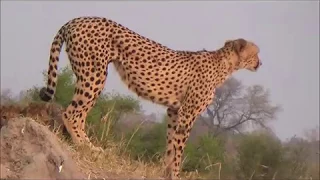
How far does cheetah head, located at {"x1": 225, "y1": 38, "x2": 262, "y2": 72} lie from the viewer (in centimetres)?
719

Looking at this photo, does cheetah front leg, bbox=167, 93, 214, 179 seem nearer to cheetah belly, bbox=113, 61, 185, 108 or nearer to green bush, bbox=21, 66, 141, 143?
cheetah belly, bbox=113, 61, 185, 108

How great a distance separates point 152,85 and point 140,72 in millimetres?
217

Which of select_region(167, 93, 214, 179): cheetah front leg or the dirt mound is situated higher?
select_region(167, 93, 214, 179): cheetah front leg

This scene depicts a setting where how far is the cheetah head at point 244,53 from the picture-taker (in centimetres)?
719

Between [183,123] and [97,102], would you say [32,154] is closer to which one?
[183,123]

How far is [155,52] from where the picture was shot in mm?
6746

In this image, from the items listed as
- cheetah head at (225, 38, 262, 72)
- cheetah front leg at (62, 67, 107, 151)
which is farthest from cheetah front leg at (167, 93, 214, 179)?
cheetah front leg at (62, 67, 107, 151)

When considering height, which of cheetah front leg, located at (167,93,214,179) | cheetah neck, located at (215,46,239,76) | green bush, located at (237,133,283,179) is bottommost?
green bush, located at (237,133,283,179)

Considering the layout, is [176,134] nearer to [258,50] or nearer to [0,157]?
[258,50]

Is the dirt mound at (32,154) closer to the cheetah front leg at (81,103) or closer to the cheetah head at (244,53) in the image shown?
the cheetah front leg at (81,103)

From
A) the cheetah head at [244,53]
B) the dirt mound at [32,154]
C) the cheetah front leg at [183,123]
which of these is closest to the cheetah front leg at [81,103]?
the cheetah front leg at [183,123]

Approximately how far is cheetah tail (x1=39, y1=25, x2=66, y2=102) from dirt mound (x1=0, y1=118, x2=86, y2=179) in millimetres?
1215

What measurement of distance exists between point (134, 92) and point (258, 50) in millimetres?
1744

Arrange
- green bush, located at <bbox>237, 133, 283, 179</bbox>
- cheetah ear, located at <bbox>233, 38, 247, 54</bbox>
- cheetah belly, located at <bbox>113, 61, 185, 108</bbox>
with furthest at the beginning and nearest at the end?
green bush, located at <bbox>237, 133, 283, 179</bbox>, cheetah ear, located at <bbox>233, 38, 247, 54</bbox>, cheetah belly, located at <bbox>113, 61, 185, 108</bbox>
